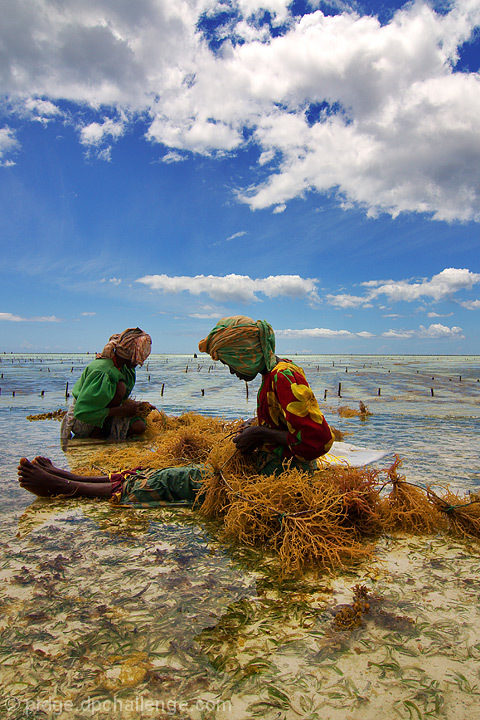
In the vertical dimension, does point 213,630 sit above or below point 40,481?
below

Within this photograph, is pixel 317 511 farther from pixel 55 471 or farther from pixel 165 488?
pixel 55 471

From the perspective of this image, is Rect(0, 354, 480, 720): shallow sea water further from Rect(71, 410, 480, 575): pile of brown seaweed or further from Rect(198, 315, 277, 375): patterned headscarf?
Rect(198, 315, 277, 375): patterned headscarf

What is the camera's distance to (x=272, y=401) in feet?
10.4

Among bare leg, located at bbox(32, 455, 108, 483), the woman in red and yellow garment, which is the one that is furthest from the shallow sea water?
the woman in red and yellow garment

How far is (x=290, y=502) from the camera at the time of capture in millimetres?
2893

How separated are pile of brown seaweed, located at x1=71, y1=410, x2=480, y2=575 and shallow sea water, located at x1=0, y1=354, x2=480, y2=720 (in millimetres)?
142

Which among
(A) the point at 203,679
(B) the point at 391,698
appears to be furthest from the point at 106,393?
(B) the point at 391,698

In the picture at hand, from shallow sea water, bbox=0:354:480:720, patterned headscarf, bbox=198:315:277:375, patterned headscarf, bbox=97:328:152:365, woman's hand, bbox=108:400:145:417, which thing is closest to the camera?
shallow sea water, bbox=0:354:480:720

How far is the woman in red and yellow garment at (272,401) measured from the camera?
9.56 ft

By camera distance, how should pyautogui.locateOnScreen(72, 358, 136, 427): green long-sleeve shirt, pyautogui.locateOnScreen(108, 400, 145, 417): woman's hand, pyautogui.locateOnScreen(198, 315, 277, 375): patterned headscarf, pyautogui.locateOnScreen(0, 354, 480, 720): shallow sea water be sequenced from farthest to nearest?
1. pyautogui.locateOnScreen(108, 400, 145, 417): woman's hand
2. pyautogui.locateOnScreen(72, 358, 136, 427): green long-sleeve shirt
3. pyautogui.locateOnScreen(198, 315, 277, 375): patterned headscarf
4. pyautogui.locateOnScreen(0, 354, 480, 720): shallow sea water

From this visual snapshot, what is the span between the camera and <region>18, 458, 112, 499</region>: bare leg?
3.59 m

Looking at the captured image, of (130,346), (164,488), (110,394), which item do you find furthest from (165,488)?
(130,346)

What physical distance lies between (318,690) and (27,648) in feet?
4.35

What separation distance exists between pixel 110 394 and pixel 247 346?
11.8 ft
